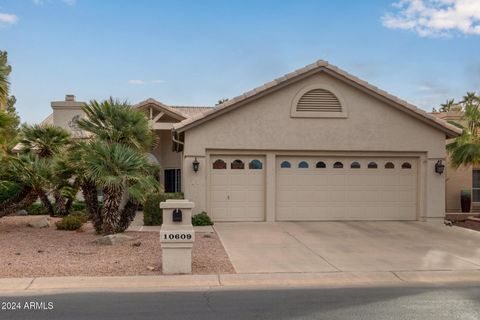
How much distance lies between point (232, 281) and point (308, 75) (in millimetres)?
9202

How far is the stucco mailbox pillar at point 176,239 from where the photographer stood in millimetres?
8609

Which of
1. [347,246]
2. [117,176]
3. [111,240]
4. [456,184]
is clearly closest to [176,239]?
[111,240]

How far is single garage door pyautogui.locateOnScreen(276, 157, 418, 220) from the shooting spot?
15.9 meters

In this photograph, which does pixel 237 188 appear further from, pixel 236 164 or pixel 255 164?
pixel 255 164

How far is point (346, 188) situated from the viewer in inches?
634

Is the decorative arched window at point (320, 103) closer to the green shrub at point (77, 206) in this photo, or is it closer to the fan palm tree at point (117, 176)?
the fan palm tree at point (117, 176)

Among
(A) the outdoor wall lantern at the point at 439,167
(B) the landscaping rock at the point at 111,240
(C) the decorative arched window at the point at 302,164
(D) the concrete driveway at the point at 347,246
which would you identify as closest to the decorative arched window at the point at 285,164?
(C) the decorative arched window at the point at 302,164

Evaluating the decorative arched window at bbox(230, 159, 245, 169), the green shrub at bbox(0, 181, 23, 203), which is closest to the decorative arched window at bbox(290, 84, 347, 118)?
the decorative arched window at bbox(230, 159, 245, 169)

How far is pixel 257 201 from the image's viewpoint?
15.8 metres

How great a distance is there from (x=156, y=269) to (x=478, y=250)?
7.77 m

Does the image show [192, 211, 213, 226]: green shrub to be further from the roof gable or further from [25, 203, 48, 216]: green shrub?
[25, 203, 48, 216]: green shrub

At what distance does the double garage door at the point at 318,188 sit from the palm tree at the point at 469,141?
7.22ft

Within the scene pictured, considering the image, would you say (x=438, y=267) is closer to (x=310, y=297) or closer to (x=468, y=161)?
(x=310, y=297)

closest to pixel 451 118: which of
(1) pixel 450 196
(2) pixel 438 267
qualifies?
(1) pixel 450 196
